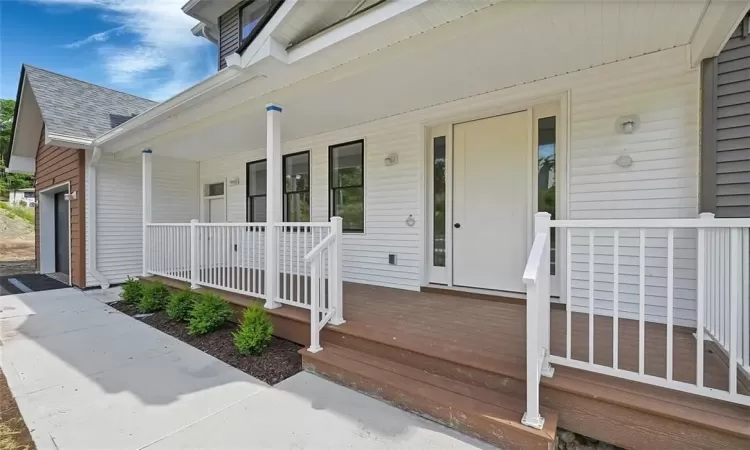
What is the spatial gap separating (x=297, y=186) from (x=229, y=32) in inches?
175

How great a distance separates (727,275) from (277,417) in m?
2.95

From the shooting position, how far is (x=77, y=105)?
723 centimetres

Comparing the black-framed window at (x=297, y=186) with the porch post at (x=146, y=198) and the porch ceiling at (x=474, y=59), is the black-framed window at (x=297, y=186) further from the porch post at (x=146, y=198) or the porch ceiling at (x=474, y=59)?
the porch post at (x=146, y=198)

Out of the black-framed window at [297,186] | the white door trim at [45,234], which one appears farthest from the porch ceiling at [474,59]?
the white door trim at [45,234]

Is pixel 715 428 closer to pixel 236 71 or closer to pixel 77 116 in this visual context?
pixel 236 71

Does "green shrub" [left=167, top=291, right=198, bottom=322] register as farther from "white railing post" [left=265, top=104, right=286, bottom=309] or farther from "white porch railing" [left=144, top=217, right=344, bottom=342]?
"white railing post" [left=265, top=104, right=286, bottom=309]

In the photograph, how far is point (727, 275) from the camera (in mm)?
1990

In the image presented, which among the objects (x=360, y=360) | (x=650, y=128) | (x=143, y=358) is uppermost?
(x=650, y=128)

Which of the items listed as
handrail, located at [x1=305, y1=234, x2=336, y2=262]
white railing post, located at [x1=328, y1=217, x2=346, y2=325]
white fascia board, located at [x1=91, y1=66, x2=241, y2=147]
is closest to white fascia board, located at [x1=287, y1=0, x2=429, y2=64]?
white fascia board, located at [x1=91, y1=66, x2=241, y2=147]

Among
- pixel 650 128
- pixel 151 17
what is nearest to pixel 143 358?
pixel 650 128

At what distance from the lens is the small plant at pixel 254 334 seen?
3385 millimetres

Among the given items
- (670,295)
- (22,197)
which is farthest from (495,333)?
(22,197)

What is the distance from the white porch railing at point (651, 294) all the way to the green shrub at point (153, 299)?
527cm

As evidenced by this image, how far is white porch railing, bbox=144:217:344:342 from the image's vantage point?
322 centimetres
